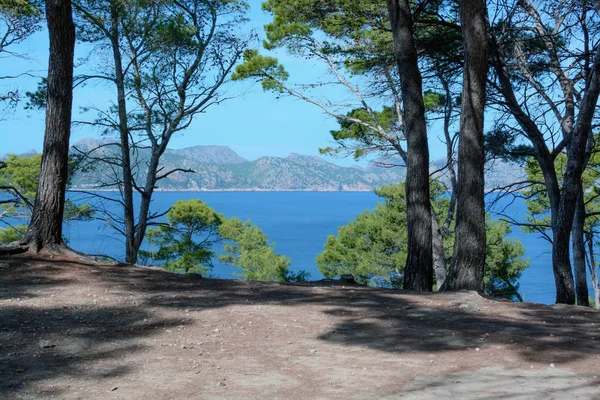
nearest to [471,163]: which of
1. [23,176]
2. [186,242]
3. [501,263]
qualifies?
[186,242]

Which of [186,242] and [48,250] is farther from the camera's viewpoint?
[186,242]

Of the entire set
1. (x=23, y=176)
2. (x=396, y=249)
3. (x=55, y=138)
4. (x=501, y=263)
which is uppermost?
(x=23, y=176)

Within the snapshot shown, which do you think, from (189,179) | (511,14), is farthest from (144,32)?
(189,179)

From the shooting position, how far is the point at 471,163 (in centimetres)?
661

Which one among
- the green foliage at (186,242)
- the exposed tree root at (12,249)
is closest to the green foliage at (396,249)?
the green foliage at (186,242)

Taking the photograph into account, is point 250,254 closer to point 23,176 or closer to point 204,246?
point 204,246

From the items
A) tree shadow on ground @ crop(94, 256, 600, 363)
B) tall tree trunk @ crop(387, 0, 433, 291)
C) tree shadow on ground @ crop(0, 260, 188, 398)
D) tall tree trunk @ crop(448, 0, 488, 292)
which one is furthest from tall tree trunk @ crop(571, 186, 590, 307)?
tree shadow on ground @ crop(0, 260, 188, 398)

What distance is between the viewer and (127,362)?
10.9ft

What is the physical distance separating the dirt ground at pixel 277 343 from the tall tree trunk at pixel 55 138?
109 centimetres

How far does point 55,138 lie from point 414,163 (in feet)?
13.8

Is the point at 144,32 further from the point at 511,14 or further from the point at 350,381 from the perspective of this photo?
the point at 350,381

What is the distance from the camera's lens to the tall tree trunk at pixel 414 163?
7.35 m

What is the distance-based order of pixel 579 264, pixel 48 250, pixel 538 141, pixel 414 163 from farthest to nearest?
1. pixel 579 264
2. pixel 538 141
3. pixel 414 163
4. pixel 48 250

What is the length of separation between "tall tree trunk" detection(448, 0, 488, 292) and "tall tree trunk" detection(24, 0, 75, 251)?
14.5ft
